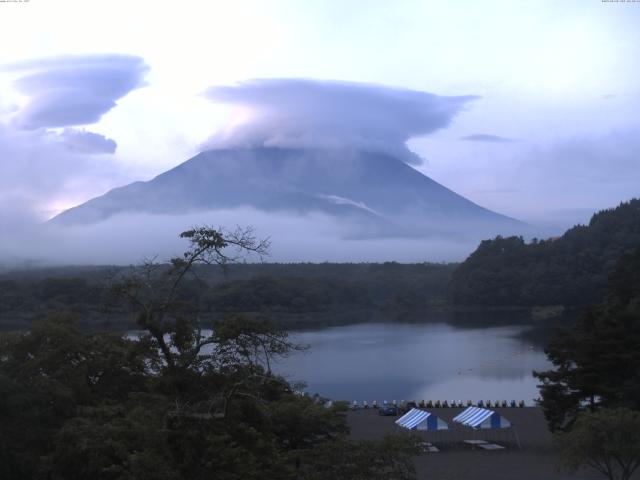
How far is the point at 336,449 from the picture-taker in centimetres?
653

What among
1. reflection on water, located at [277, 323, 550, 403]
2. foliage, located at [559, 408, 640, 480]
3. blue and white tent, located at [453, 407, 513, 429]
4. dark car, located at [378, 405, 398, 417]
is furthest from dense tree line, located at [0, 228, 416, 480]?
reflection on water, located at [277, 323, 550, 403]

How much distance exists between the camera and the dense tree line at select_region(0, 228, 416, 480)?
5.68m

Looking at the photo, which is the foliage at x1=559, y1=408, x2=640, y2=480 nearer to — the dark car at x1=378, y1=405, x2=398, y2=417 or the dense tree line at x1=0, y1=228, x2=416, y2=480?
the dense tree line at x1=0, y1=228, x2=416, y2=480

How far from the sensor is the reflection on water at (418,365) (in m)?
22.6

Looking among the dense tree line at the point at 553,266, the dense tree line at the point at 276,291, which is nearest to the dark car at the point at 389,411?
the dense tree line at the point at 276,291

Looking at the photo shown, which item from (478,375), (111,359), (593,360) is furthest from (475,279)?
(111,359)

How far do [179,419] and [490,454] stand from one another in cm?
807

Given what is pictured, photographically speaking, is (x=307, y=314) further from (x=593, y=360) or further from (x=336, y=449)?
(x=336, y=449)

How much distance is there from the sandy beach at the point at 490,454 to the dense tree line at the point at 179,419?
3.27 meters

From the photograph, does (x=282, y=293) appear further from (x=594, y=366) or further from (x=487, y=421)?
(x=594, y=366)

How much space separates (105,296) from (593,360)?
29.9 feet

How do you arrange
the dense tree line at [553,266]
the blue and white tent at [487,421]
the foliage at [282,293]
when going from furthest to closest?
the dense tree line at [553,266], the foliage at [282,293], the blue and white tent at [487,421]

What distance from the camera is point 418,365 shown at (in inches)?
1096

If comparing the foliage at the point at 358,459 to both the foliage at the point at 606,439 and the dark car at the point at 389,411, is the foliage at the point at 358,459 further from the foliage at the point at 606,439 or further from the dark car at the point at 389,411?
the dark car at the point at 389,411
